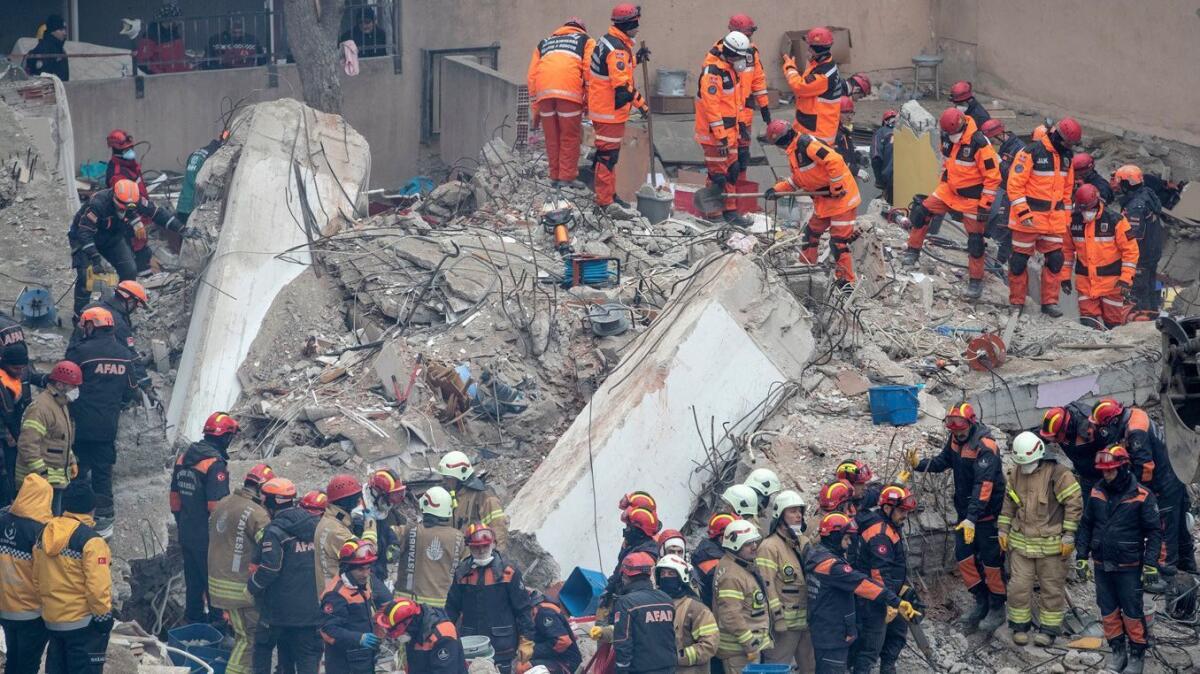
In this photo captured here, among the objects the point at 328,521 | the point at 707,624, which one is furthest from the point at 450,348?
the point at 707,624

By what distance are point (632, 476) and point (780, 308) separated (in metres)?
1.83

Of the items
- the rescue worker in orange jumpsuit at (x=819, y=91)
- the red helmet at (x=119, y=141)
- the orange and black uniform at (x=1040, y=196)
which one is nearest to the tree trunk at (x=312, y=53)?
the red helmet at (x=119, y=141)

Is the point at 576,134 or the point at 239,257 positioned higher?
the point at 576,134

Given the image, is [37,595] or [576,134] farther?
[576,134]

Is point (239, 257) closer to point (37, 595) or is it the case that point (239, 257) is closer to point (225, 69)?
point (37, 595)

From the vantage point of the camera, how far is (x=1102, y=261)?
14305mm

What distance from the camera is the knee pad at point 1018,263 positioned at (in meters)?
14.2

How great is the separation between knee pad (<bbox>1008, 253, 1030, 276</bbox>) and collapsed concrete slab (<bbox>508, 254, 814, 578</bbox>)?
242 cm

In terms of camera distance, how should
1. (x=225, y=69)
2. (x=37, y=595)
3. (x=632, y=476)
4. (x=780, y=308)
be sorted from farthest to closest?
1. (x=225, y=69)
2. (x=780, y=308)
3. (x=632, y=476)
4. (x=37, y=595)


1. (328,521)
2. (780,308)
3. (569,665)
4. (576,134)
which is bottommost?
(569,665)

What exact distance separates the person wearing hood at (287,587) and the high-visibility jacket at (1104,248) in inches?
287

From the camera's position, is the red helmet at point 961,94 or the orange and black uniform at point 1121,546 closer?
the orange and black uniform at point 1121,546

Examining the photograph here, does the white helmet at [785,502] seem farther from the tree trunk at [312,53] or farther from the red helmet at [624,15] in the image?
the tree trunk at [312,53]

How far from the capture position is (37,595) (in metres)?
9.47
